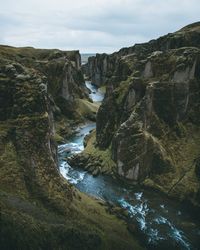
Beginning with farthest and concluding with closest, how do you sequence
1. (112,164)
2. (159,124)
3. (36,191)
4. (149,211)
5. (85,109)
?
1. (85,109)
2. (112,164)
3. (159,124)
4. (149,211)
5. (36,191)

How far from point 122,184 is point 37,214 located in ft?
124

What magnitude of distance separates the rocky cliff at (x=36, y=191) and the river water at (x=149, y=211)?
5.52m

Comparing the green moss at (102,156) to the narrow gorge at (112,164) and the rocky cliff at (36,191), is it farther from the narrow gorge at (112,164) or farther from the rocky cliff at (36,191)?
the rocky cliff at (36,191)

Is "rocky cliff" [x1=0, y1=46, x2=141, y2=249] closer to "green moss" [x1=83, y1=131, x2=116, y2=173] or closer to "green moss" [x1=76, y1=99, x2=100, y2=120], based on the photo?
"green moss" [x1=83, y1=131, x2=116, y2=173]

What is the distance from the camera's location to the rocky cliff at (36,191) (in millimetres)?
49344

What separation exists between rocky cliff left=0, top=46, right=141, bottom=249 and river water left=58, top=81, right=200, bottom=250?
5.52m

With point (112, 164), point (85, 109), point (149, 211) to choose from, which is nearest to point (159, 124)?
point (112, 164)

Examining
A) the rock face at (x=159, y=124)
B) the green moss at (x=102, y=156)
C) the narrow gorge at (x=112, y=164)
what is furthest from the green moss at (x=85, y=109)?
the rock face at (x=159, y=124)

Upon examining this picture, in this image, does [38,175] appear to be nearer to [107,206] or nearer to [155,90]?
[107,206]

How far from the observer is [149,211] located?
76.5m

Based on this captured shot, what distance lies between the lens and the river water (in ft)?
219

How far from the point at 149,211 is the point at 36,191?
25.0 m

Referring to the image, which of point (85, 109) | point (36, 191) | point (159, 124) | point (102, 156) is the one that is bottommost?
point (85, 109)

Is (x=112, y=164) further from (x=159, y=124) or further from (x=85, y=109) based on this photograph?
(x=85, y=109)
